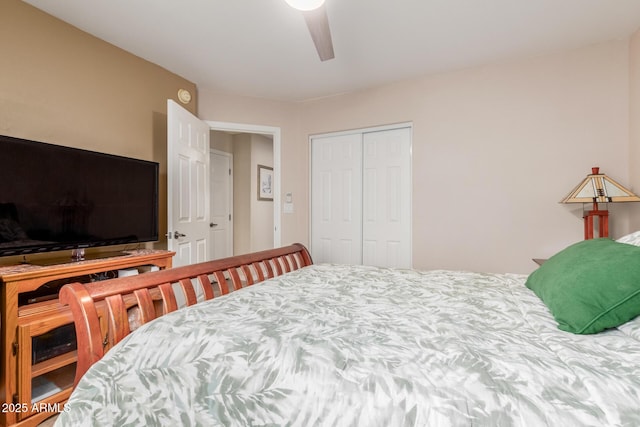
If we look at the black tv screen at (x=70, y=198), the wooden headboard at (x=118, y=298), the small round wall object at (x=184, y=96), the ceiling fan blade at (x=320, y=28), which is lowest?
the wooden headboard at (x=118, y=298)

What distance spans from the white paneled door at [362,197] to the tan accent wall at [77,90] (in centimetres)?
172

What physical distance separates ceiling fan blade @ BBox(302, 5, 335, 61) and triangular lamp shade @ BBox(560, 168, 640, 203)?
202 centimetres

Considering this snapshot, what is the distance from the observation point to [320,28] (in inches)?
63.1

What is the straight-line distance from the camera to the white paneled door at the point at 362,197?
3281 mm

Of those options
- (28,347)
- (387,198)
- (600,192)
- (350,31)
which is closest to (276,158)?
(387,198)

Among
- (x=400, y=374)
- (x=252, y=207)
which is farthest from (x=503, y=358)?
(x=252, y=207)

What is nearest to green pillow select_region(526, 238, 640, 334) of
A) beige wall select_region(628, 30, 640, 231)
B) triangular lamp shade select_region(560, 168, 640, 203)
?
triangular lamp shade select_region(560, 168, 640, 203)

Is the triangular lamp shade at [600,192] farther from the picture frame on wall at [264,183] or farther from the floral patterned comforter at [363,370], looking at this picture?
the picture frame on wall at [264,183]

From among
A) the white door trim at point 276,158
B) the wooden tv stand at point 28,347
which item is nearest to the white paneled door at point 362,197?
the white door trim at point 276,158

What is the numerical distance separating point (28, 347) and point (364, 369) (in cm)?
180

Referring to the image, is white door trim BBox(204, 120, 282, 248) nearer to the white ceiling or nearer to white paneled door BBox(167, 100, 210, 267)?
white paneled door BBox(167, 100, 210, 267)

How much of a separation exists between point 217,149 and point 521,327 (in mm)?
4365

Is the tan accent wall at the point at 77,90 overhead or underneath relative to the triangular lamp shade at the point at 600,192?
overhead

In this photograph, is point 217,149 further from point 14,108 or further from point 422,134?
point 422,134
